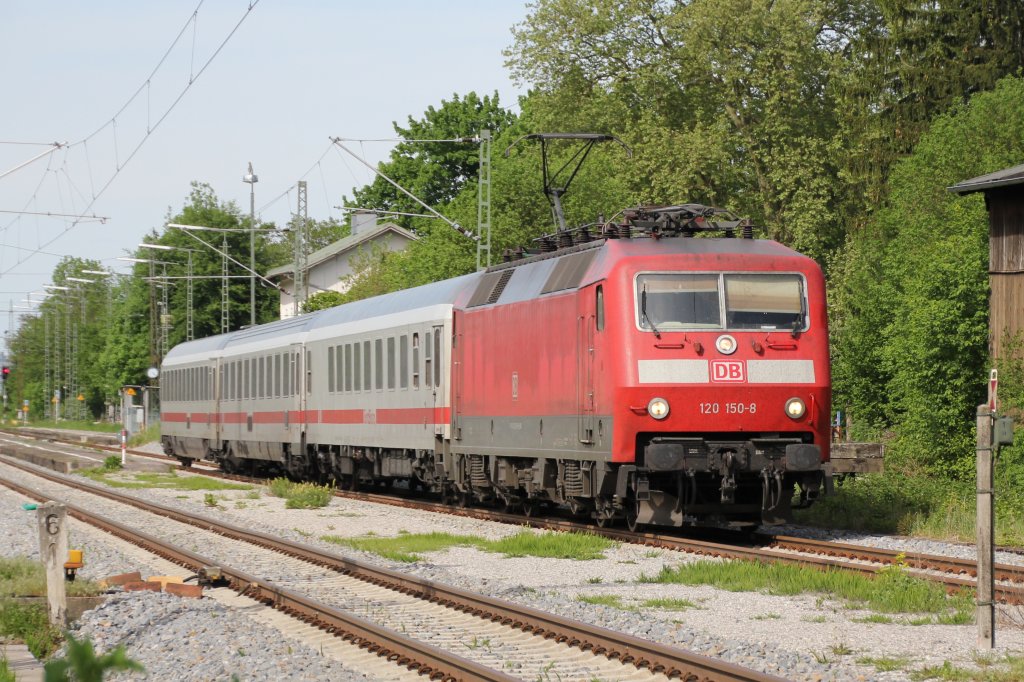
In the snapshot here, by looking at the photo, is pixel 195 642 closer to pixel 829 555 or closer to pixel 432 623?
pixel 432 623

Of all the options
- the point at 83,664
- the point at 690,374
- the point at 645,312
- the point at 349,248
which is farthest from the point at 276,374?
the point at 349,248

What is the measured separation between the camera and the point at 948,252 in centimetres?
2777

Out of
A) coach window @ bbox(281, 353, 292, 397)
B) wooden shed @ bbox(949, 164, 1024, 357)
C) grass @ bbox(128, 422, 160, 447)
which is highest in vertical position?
wooden shed @ bbox(949, 164, 1024, 357)

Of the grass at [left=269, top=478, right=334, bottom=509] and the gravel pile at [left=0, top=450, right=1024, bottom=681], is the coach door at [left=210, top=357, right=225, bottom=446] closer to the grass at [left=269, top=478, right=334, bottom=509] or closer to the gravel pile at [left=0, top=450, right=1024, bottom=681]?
the grass at [left=269, top=478, right=334, bottom=509]

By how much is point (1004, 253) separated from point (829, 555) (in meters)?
10.8

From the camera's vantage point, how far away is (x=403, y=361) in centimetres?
2492

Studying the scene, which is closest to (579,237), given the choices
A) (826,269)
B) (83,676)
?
(83,676)

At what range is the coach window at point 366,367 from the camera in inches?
1064

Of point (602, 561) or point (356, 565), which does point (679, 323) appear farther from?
point (356, 565)

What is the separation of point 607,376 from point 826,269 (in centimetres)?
3243

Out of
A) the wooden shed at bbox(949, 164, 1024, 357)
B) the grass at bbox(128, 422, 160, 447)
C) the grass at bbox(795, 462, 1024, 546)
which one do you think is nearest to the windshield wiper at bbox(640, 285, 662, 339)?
the grass at bbox(795, 462, 1024, 546)

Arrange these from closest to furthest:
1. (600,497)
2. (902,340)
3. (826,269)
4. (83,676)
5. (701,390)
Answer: (83,676)
(701,390)
(600,497)
(902,340)
(826,269)

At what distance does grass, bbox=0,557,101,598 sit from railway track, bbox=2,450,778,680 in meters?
1.48

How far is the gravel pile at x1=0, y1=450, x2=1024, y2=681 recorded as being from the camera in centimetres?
923
